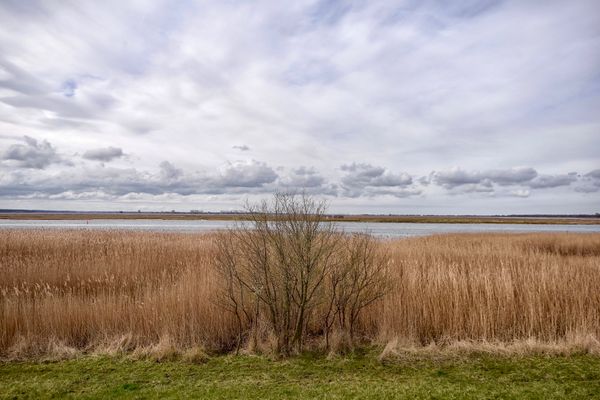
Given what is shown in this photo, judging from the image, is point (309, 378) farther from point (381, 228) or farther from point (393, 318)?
point (381, 228)

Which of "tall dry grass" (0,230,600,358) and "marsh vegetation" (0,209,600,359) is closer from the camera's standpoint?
"marsh vegetation" (0,209,600,359)

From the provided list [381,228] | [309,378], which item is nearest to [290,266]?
[309,378]

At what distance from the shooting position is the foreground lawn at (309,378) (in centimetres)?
461

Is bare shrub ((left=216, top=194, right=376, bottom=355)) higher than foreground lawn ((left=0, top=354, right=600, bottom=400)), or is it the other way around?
bare shrub ((left=216, top=194, right=376, bottom=355))

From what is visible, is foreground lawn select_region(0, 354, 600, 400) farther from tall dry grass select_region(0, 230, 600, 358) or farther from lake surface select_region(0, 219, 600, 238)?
lake surface select_region(0, 219, 600, 238)

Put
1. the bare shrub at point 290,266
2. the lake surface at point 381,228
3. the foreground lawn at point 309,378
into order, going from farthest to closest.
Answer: the lake surface at point 381,228 < the bare shrub at point 290,266 < the foreground lawn at point 309,378

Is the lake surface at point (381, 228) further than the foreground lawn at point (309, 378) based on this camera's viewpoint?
Yes

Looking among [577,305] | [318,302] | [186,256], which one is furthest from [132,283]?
[577,305]

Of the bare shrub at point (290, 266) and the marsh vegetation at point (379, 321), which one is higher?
the bare shrub at point (290, 266)

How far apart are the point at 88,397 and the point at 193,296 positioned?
391 centimetres

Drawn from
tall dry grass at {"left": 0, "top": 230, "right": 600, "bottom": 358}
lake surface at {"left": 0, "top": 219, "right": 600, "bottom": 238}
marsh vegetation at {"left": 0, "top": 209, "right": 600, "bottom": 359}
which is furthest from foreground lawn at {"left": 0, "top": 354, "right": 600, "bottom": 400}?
lake surface at {"left": 0, "top": 219, "right": 600, "bottom": 238}

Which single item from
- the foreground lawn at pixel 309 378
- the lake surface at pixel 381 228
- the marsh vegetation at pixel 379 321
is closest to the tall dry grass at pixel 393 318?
the marsh vegetation at pixel 379 321

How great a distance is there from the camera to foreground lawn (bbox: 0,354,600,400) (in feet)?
15.1

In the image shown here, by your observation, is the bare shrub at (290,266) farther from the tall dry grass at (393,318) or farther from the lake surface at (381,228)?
the lake surface at (381,228)
